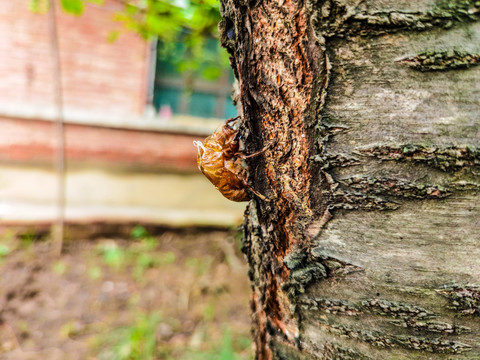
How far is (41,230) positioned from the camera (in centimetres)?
492

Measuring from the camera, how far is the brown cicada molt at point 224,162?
3.88ft

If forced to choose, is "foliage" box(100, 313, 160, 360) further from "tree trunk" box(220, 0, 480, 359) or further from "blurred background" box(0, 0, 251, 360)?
"tree trunk" box(220, 0, 480, 359)

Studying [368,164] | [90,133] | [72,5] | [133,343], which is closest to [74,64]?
[90,133]

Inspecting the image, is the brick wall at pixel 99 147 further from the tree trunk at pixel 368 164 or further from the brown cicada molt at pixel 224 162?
the tree trunk at pixel 368 164

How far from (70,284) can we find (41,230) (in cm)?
120

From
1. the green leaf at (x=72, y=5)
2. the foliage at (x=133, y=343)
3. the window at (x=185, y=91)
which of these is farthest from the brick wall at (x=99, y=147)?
the green leaf at (x=72, y=5)

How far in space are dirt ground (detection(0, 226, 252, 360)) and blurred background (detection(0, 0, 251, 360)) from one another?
0.6 inches

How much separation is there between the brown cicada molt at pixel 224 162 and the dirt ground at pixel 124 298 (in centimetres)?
203

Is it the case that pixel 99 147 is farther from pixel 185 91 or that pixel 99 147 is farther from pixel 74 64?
pixel 185 91

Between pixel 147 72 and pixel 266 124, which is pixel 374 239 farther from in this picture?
pixel 147 72

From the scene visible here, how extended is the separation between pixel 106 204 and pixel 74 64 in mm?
2221

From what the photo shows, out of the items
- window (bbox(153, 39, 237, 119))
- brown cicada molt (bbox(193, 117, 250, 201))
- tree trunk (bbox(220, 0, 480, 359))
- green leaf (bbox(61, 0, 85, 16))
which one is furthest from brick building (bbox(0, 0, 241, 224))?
tree trunk (bbox(220, 0, 480, 359))

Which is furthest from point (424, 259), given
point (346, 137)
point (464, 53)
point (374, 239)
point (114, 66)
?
point (114, 66)

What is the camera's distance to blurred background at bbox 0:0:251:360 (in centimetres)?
346
